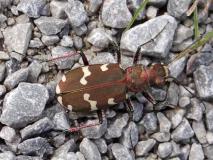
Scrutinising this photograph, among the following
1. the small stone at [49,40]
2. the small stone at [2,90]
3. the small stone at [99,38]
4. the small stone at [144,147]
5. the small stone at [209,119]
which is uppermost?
the small stone at [49,40]

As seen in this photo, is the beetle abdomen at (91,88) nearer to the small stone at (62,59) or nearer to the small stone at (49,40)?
the small stone at (62,59)

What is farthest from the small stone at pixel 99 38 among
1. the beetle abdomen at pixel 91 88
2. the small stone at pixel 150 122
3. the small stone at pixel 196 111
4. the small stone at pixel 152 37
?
the small stone at pixel 196 111

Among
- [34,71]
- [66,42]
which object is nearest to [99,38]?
→ [66,42]

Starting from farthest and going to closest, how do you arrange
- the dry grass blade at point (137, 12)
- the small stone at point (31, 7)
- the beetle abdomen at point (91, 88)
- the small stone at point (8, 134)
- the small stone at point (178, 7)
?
the small stone at point (178, 7)
the small stone at point (31, 7)
the dry grass blade at point (137, 12)
the beetle abdomen at point (91, 88)
the small stone at point (8, 134)

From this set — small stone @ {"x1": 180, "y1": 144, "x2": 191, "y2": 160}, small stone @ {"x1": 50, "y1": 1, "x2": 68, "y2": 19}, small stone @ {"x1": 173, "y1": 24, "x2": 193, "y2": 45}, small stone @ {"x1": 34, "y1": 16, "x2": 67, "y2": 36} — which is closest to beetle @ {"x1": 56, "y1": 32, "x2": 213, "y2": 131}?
small stone @ {"x1": 173, "y1": 24, "x2": 193, "y2": 45}

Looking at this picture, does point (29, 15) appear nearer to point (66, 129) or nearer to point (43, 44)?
point (43, 44)

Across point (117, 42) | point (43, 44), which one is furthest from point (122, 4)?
point (43, 44)
